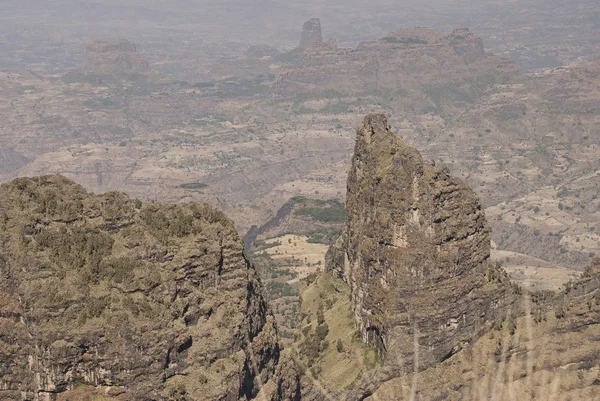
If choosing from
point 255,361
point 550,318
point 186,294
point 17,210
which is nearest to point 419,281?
point 550,318

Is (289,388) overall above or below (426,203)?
below

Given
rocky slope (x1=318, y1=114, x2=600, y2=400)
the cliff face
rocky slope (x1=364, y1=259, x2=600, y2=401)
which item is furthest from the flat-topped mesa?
the cliff face

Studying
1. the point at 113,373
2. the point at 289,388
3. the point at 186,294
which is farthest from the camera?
the point at 289,388

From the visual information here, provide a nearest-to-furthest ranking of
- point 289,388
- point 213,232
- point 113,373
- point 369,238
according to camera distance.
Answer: point 113,373, point 213,232, point 289,388, point 369,238

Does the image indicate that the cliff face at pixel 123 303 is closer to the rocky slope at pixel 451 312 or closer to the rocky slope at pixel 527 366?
the rocky slope at pixel 451 312

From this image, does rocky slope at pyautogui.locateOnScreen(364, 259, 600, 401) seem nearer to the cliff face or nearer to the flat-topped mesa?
the flat-topped mesa

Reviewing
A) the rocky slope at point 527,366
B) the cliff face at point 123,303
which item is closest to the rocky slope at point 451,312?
the rocky slope at point 527,366

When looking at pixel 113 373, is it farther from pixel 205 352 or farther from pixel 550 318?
pixel 550 318
